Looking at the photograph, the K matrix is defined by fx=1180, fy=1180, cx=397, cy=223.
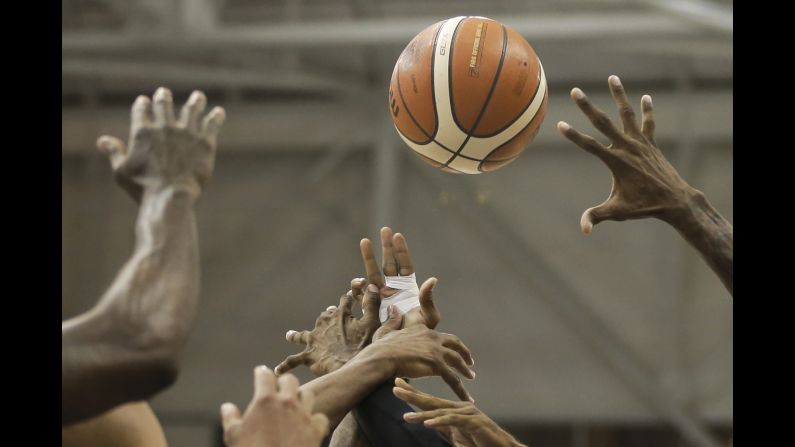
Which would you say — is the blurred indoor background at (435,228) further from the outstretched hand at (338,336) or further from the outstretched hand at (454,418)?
the outstretched hand at (454,418)

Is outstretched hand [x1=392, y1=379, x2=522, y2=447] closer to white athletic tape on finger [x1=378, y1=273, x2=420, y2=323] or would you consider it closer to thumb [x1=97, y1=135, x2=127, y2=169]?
white athletic tape on finger [x1=378, y1=273, x2=420, y2=323]

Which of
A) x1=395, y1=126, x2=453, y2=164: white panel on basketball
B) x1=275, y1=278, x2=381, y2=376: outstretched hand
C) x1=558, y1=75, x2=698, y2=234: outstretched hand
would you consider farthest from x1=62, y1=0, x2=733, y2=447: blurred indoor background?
x1=558, y1=75, x2=698, y2=234: outstretched hand

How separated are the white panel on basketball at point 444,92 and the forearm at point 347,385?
1.29 m

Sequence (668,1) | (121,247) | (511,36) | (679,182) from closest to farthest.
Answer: (679,182), (511,36), (668,1), (121,247)

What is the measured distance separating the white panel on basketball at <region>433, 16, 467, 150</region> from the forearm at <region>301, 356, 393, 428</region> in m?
1.29

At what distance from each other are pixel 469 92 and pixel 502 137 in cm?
25

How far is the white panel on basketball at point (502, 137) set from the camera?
16.3ft

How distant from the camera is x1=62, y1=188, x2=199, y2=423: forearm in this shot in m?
2.36

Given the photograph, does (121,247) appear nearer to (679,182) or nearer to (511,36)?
(511,36)

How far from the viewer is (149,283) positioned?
246 cm

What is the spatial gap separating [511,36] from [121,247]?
34.2 ft

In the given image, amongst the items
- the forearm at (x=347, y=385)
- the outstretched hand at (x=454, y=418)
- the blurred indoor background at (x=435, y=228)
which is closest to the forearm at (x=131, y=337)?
the forearm at (x=347, y=385)
